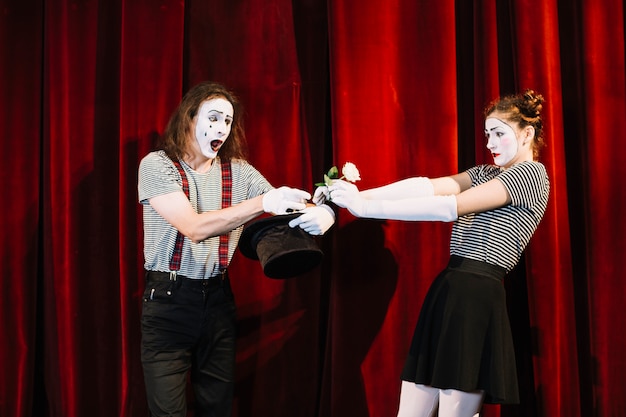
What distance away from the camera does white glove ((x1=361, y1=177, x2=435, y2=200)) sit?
209cm

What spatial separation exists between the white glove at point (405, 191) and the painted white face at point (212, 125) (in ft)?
1.81

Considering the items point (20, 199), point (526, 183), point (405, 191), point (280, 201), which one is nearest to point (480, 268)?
point (526, 183)

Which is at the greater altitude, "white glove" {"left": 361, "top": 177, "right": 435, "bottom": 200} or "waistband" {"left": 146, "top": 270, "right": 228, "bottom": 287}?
"white glove" {"left": 361, "top": 177, "right": 435, "bottom": 200}

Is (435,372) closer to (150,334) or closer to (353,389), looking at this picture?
(353,389)

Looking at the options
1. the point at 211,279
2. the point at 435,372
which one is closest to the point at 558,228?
the point at 435,372

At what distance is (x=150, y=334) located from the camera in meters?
1.91

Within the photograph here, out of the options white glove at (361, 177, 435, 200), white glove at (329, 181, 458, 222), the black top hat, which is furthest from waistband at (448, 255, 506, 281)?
the black top hat

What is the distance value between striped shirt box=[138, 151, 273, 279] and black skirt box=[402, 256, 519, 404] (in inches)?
29.3

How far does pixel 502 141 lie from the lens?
1.95m

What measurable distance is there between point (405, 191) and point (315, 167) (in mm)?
574

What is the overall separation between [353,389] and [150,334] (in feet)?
3.08

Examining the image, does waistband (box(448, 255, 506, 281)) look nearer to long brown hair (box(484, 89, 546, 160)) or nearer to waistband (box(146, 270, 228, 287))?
long brown hair (box(484, 89, 546, 160))

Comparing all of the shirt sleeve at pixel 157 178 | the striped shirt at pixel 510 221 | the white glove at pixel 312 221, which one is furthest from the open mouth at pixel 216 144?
the striped shirt at pixel 510 221

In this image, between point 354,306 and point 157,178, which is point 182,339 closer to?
point 157,178
